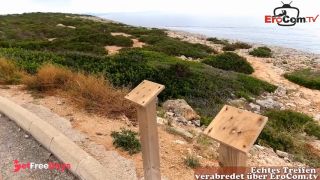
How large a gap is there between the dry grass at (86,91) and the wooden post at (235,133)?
4362mm

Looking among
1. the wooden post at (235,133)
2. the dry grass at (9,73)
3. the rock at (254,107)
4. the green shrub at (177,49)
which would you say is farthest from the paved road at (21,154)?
the green shrub at (177,49)

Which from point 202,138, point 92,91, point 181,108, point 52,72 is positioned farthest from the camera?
point 181,108

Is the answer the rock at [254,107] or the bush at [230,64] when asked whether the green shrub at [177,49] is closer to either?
the bush at [230,64]

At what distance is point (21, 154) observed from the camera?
5.41 m

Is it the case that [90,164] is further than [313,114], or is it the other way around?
[313,114]

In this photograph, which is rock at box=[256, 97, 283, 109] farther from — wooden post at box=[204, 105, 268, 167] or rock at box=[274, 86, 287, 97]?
wooden post at box=[204, 105, 268, 167]

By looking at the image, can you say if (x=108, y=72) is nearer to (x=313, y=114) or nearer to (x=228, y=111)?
(x=313, y=114)

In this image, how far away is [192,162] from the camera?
5.30 metres

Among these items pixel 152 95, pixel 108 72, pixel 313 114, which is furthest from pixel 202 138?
pixel 313 114

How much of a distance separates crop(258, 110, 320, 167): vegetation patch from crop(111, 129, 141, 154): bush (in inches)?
128

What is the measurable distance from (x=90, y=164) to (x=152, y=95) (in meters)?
1.71

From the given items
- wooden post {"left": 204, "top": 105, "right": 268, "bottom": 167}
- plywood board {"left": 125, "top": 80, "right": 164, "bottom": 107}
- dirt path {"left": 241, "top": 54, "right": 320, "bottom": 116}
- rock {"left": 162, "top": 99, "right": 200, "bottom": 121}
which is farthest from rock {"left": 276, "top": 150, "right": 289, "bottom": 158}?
dirt path {"left": 241, "top": 54, "right": 320, "bottom": 116}

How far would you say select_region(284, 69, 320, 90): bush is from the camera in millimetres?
16609

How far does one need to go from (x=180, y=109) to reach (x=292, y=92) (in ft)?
25.5
